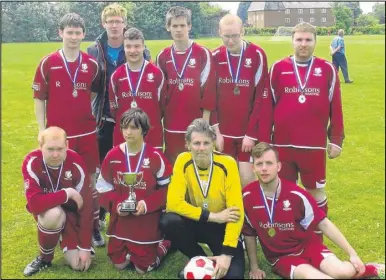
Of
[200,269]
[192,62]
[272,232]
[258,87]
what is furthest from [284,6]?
[200,269]

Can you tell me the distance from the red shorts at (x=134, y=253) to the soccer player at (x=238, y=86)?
4.20 feet

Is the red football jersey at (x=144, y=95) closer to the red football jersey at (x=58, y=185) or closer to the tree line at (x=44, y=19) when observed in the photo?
the red football jersey at (x=58, y=185)

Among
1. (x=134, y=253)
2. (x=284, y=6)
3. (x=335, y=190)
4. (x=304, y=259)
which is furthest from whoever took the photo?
(x=284, y=6)

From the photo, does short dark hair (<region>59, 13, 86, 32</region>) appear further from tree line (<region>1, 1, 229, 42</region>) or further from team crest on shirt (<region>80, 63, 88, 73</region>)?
tree line (<region>1, 1, 229, 42</region>)

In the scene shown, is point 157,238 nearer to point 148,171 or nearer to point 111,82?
point 148,171

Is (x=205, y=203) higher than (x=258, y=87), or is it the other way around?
(x=258, y=87)

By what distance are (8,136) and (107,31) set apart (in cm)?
698

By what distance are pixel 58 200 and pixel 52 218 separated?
17 centimetres

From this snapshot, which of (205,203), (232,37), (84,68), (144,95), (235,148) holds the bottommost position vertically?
(205,203)

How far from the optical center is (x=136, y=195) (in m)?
4.46

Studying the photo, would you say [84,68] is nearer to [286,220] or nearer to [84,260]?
[84,260]

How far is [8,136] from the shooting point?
11.3 metres

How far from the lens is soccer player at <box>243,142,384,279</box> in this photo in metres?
4.07

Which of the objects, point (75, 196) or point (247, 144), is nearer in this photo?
point (75, 196)
